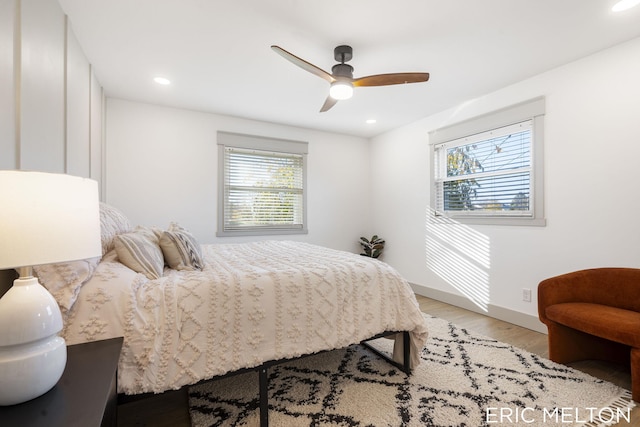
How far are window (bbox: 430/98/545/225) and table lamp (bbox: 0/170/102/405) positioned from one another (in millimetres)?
3496

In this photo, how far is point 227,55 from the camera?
8.18ft

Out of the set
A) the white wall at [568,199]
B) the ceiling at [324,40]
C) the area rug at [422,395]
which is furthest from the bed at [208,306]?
the white wall at [568,199]

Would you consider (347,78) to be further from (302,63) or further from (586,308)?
(586,308)

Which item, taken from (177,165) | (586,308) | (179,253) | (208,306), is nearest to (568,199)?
(586,308)

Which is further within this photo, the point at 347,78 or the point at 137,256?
the point at 347,78

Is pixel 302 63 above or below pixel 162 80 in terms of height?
below

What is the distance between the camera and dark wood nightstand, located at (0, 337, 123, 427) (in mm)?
727

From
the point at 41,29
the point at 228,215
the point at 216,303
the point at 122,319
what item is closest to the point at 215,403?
the point at 216,303

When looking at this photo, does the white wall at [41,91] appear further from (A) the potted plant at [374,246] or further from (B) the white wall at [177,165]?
(A) the potted plant at [374,246]

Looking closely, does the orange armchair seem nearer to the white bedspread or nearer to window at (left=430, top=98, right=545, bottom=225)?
window at (left=430, top=98, right=545, bottom=225)

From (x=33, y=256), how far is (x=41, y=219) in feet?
0.32

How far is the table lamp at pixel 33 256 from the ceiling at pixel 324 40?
170 cm

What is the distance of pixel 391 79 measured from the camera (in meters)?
2.27

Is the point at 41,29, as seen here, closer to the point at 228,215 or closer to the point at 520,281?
the point at 228,215
